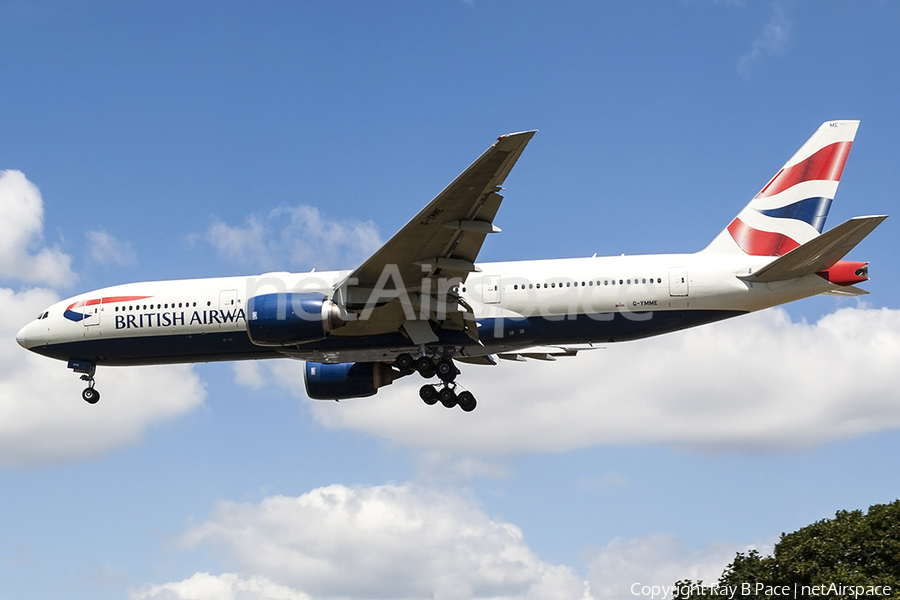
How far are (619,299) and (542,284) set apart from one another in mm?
1991

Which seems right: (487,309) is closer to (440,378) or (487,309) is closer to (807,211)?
(440,378)

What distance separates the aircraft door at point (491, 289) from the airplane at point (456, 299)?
1.2 inches

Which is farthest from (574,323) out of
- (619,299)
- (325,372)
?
(325,372)

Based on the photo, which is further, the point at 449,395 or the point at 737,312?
the point at 449,395

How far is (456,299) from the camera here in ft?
80.5

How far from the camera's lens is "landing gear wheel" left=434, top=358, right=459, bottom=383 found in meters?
26.4

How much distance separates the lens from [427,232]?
21984 millimetres

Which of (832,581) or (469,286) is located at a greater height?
(469,286)

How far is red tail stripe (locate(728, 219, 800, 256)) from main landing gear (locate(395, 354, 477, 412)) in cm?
840

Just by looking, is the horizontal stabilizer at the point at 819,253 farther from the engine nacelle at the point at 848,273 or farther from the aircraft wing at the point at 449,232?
the aircraft wing at the point at 449,232

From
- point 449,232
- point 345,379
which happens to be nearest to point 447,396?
point 345,379

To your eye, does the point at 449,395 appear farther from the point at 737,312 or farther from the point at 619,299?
the point at 737,312

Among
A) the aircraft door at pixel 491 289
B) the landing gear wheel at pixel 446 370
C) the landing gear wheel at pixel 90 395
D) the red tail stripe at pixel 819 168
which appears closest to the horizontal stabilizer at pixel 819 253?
the red tail stripe at pixel 819 168

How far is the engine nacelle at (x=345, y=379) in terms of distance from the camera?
2869 centimetres
